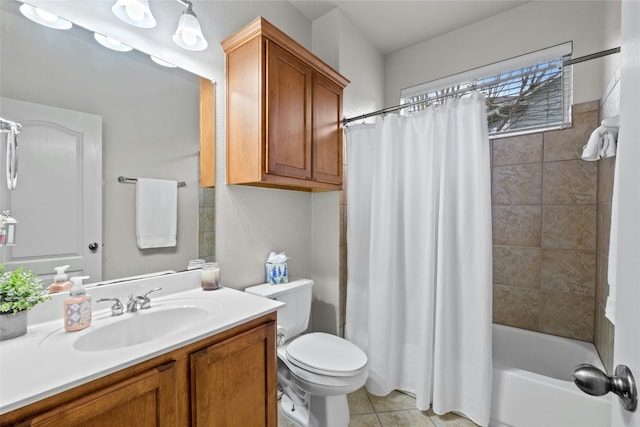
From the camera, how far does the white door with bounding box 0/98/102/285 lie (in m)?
1.03

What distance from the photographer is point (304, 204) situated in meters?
2.24

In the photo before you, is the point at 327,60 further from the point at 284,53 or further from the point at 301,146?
the point at 301,146

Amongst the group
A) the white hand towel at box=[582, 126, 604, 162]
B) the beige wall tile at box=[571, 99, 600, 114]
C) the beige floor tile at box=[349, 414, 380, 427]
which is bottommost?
the beige floor tile at box=[349, 414, 380, 427]

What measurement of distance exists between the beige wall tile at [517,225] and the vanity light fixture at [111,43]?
2504mm

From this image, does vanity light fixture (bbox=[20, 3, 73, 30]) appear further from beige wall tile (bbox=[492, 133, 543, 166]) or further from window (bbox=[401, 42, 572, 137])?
beige wall tile (bbox=[492, 133, 543, 166])

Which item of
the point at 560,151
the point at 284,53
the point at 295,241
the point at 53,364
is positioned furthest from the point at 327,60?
the point at 53,364

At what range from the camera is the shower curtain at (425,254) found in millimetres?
1604

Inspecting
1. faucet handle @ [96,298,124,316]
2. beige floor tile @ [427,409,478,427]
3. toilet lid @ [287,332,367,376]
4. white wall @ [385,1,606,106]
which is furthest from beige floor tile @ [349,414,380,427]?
white wall @ [385,1,606,106]

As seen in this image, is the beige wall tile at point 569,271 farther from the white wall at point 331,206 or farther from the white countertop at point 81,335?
the white countertop at point 81,335

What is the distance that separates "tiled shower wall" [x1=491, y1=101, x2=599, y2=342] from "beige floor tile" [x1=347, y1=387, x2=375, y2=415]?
1165 millimetres

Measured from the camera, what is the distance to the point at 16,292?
91 cm

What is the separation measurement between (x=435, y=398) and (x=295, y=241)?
130 centimetres

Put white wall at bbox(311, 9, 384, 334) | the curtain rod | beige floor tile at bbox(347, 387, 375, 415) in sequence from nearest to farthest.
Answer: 1. the curtain rod
2. beige floor tile at bbox(347, 387, 375, 415)
3. white wall at bbox(311, 9, 384, 334)

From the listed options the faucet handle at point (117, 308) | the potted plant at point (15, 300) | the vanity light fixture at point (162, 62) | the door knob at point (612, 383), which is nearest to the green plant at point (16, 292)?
the potted plant at point (15, 300)
